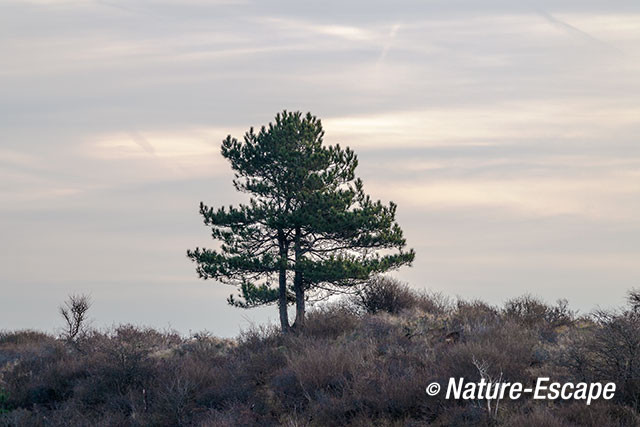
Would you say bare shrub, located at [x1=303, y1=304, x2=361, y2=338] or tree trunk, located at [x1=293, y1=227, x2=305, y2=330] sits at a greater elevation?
tree trunk, located at [x1=293, y1=227, x2=305, y2=330]

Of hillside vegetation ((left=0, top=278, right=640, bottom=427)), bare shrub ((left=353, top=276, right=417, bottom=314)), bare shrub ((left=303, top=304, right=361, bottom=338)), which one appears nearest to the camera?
hillside vegetation ((left=0, top=278, right=640, bottom=427))

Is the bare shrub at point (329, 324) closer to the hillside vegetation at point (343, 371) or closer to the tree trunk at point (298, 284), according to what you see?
the hillside vegetation at point (343, 371)

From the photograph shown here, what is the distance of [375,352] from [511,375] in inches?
198

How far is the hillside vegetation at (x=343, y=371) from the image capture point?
16938mm

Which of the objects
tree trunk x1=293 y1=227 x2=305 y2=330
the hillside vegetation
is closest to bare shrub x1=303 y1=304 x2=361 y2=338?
the hillside vegetation

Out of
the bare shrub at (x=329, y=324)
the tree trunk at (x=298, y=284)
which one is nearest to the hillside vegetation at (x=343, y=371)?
the bare shrub at (x=329, y=324)

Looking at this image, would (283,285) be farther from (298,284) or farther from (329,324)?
(329,324)

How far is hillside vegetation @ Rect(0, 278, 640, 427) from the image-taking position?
16.9 metres

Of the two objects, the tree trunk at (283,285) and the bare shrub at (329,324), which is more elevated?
the tree trunk at (283,285)

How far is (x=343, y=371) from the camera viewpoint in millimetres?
19766

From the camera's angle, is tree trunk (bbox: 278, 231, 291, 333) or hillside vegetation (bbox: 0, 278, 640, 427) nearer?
hillside vegetation (bbox: 0, 278, 640, 427)

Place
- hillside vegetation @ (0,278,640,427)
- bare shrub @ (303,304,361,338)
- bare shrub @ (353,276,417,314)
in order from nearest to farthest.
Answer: hillside vegetation @ (0,278,640,427)
bare shrub @ (303,304,361,338)
bare shrub @ (353,276,417,314)

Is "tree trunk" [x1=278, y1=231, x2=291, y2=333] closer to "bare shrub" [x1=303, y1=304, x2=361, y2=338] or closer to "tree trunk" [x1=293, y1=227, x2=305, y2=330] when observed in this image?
"tree trunk" [x1=293, y1=227, x2=305, y2=330]

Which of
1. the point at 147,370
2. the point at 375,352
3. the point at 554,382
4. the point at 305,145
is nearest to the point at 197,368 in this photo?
the point at 147,370
